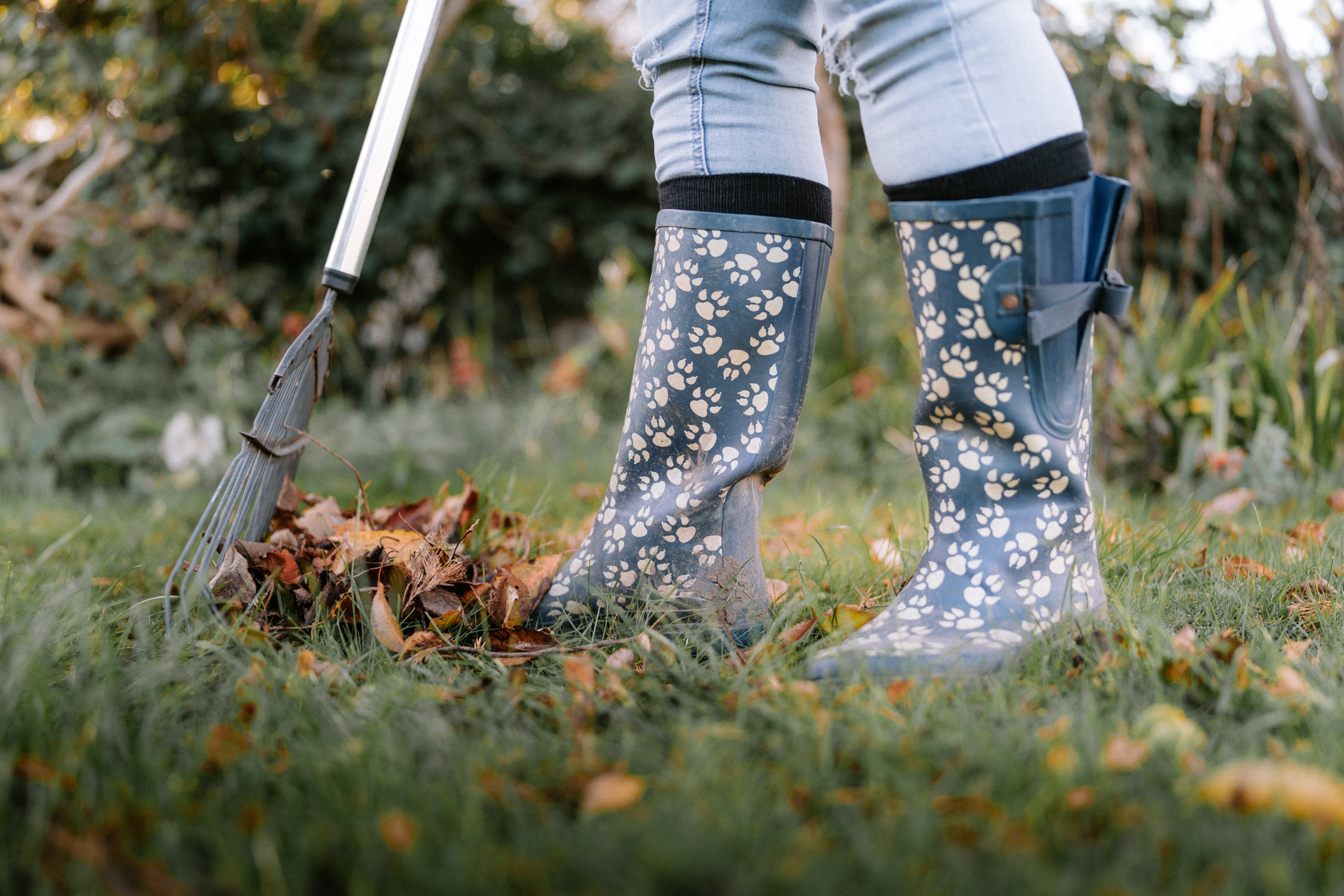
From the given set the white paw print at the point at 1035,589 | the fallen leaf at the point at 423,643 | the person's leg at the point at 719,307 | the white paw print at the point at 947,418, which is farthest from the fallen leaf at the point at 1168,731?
the fallen leaf at the point at 423,643

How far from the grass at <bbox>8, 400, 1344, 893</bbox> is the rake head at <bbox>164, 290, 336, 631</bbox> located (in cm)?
8

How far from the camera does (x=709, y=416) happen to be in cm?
105

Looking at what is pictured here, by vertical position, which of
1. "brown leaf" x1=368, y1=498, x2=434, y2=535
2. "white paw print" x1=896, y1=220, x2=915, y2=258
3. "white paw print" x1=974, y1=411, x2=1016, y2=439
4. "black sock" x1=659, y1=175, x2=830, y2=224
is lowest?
"brown leaf" x1=368, y1=498, x2=434, y2=535

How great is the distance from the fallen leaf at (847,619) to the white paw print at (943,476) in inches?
6.3

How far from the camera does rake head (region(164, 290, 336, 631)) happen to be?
97cm

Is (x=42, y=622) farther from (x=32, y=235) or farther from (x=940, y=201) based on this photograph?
(x=32, y=235)

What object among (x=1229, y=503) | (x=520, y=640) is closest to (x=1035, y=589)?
(x=520, y=640)

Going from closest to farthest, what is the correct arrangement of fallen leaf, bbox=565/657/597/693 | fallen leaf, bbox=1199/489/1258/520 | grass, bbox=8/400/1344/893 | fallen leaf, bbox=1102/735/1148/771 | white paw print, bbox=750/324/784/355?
grass, bbox=8/400/1344/893, fallen leaf, bbox=1102/735/1148/771, fallen leaf, bbox=565/657/597/693, white paw print, bbox=750/324/784/355, fallen leaf, bbox=1199/489/1258/520

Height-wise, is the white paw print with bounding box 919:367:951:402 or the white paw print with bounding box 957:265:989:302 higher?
the white paw print with bounding box 957:265:989:302

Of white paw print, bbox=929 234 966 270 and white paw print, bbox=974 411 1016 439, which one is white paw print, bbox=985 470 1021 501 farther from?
white paw print, bbox=929 234 966 270

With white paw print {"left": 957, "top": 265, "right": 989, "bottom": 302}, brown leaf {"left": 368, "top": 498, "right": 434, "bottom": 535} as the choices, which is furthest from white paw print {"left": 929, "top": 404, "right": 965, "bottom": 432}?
brown leaf {"left": 368, "top": 498, "right": 434, "bottom": 535}

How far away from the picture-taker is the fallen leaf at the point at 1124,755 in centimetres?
61

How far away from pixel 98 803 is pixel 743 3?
0.97 m

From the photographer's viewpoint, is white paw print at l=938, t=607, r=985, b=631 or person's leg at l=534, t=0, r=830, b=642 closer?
white paw print at l=938, t=607, r=985, b=631
